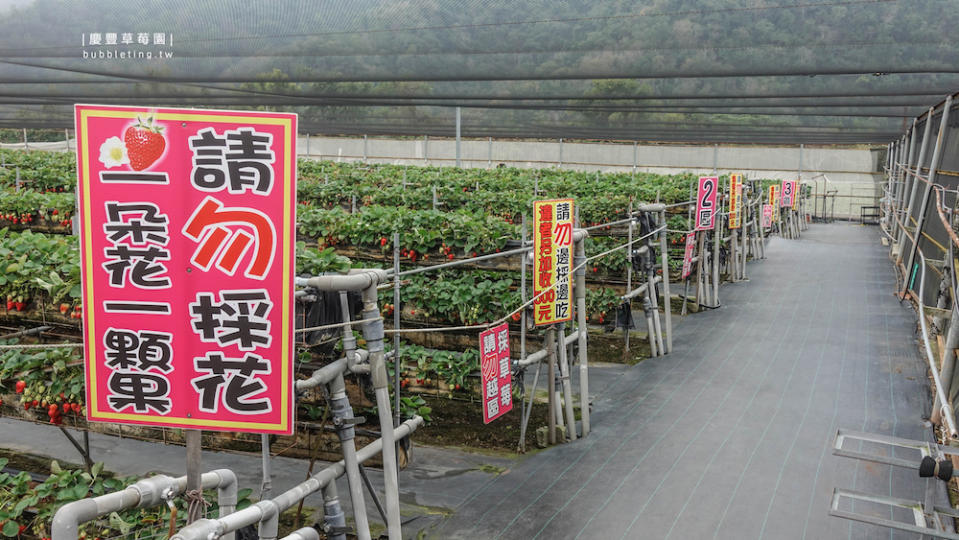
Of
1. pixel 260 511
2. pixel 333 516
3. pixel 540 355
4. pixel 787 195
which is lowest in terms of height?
pixel 333 516

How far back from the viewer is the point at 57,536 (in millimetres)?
2480

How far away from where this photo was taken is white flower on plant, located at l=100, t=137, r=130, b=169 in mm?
2834

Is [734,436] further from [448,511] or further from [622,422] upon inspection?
[448,511]

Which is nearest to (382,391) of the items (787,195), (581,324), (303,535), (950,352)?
(303,535)

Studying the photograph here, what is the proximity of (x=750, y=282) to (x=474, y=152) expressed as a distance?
2131 centimetres

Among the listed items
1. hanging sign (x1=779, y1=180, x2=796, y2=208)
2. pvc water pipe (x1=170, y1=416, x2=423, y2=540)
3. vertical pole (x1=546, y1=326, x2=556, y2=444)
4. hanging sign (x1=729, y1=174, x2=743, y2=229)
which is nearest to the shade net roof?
hanging sign (x1=729, y1=174, x2=743, y2=229)

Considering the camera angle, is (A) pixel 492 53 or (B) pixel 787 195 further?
(B) pixel 787 195

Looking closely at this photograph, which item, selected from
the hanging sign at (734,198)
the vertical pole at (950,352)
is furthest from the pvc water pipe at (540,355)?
the hanging sign at (734,198)

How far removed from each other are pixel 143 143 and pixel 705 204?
33.8ft

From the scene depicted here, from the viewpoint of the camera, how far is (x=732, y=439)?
732 cm

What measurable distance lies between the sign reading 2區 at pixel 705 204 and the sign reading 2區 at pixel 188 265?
975 cm

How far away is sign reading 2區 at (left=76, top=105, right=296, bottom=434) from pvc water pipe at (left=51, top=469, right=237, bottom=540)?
0.75 feet

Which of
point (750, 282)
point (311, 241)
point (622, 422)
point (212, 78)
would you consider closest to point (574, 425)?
point (622, 422)

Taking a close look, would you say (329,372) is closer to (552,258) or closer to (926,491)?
(552,258)
